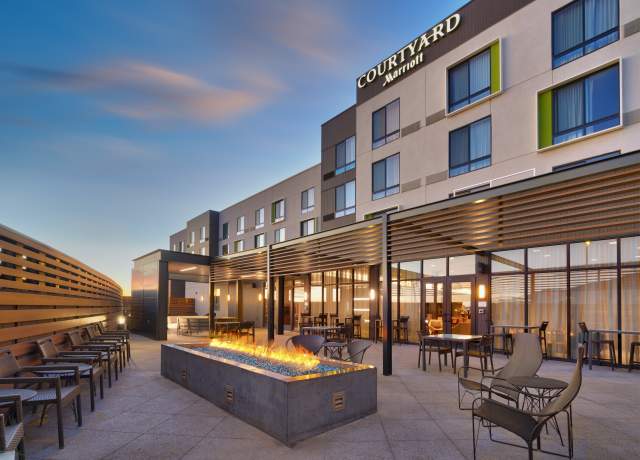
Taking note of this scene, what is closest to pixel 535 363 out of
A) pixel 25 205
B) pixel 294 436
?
pixel 294 436

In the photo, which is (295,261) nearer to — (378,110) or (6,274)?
(378,110)

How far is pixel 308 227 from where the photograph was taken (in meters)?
25.6

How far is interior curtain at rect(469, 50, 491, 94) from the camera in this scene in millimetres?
14008

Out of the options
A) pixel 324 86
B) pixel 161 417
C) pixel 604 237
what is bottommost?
pixel 161 417

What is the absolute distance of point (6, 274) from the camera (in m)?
5.47

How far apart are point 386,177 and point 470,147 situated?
418 centimetres

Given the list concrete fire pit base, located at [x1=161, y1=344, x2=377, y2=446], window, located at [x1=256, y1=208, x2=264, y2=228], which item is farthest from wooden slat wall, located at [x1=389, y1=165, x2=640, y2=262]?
window, located at [x1=256, y1=208, x2=264, y2=228]

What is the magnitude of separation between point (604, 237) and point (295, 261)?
358 inches

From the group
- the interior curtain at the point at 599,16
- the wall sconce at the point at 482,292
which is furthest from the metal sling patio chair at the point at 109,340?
the interior curtain at the point at 599,16

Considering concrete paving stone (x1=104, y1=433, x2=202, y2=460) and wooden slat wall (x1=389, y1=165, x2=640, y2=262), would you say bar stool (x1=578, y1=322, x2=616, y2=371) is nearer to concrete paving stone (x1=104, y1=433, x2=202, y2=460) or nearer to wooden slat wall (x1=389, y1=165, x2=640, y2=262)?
wooden slat wall (x1=389, y1=165, x2=640, y2=262)

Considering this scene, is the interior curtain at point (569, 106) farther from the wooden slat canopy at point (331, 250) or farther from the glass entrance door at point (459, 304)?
the wooden slat canopy at point (331, 250)

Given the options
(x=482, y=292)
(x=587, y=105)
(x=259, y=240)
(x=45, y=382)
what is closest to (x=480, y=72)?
(x=587, y=105)

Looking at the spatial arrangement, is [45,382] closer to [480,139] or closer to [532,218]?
[532,218]

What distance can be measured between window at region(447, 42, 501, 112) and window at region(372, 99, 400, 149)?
266 cm
